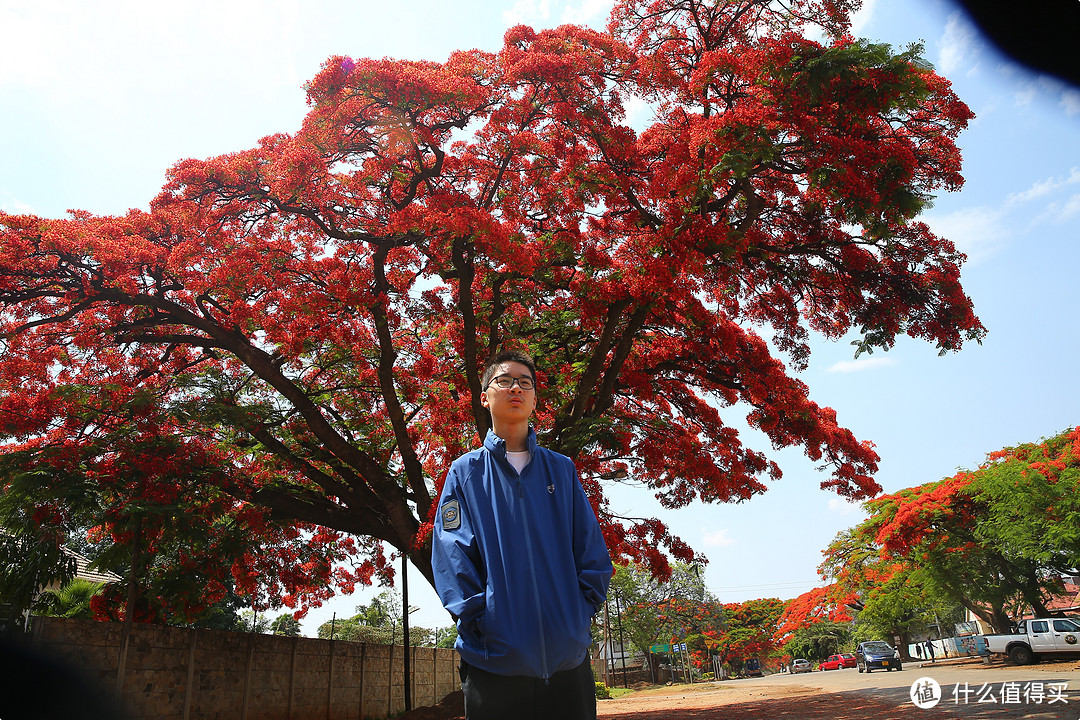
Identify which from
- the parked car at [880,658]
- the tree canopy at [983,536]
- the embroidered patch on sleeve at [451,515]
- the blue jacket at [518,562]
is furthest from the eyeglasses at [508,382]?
the parked car at [880,658]

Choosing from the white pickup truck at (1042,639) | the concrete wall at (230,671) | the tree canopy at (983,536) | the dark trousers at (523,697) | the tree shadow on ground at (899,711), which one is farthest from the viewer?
the white pickup truck at (1042,639)

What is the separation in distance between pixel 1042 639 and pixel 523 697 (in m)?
18.4

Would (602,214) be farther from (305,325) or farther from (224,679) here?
(224,679)

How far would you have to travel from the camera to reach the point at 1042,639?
49.3 ft

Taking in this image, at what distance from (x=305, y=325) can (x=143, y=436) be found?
244 centimetres

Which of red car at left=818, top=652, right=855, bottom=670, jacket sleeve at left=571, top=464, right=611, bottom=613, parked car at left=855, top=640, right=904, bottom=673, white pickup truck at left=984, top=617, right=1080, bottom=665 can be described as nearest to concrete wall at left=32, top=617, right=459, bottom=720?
jacket sleeve at left=571, top=464, right=611, bottom=613

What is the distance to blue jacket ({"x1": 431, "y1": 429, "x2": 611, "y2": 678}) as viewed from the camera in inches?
71.8

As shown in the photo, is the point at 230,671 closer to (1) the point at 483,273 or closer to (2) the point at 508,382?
(1) the point at 483,273

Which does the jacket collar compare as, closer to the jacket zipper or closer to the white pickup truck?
the jacket zipper

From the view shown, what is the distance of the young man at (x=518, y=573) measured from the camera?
5.98ft

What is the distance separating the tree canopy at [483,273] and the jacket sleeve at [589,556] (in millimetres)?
5541

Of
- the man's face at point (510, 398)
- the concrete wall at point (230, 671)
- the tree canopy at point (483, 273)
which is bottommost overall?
the concrete wall at point (230, 671)

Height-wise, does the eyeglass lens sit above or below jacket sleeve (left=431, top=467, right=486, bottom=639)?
above

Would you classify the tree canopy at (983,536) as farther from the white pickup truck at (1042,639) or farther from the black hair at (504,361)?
the black hair at (504,361)
